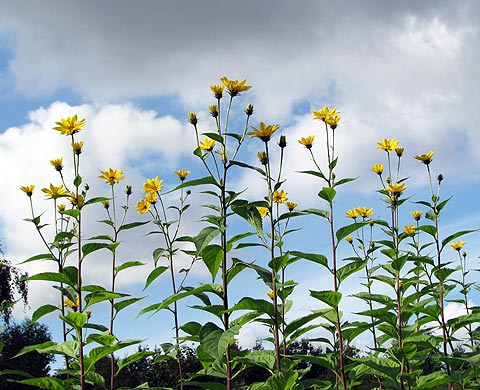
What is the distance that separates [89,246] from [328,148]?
1737 millimetres

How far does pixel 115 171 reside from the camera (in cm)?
473

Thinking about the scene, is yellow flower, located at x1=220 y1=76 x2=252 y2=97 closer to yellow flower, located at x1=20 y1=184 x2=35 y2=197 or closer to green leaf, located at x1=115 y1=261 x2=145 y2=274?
green leaf, located at x1=115 y1=261 x2=145 y2=274

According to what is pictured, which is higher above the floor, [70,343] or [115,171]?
[115,171]

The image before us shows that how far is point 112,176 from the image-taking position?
4.73 m

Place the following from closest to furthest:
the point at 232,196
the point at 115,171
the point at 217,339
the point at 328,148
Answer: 1. the point at 217,339
2. the point at 232,196
3. the point at 328,148
4. the point at 115,171

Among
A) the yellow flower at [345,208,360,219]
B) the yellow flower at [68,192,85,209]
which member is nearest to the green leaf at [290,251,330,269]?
the yellow flower at [68,192,85,209]

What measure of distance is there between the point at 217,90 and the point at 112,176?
5.27ft

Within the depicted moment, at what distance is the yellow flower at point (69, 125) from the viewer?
3.97 m

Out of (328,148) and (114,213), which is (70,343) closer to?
(114,213)

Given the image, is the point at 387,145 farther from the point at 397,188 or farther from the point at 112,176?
the point at 112,176

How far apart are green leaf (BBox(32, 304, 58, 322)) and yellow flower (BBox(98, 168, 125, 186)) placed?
1457 mm

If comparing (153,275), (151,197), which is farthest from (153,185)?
(153,275)

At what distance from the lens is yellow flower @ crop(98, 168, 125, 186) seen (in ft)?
15.5

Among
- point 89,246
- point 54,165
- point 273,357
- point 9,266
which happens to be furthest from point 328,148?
point 9,266
